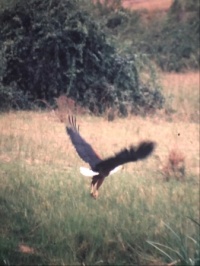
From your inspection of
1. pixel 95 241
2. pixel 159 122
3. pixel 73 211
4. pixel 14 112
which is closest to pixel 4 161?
pixel 14 112

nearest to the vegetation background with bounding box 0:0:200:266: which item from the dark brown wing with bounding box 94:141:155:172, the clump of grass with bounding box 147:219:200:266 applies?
the clump of grass with bounding box 147:219:200:266

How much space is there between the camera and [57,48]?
469 cm

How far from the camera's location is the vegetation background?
396cm

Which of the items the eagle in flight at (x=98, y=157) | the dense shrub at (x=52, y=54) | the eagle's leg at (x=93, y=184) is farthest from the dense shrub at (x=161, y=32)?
the eagle's leg at (x=93, y=184)

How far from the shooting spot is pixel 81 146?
4.23 m

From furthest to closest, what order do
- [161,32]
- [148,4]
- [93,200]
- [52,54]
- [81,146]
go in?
[161,32] → [148,4] → [52,54] → [81,146] → [93,200]

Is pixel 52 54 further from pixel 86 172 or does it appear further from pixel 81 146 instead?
pixel 86 172

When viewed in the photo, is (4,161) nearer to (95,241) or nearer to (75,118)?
(75,118)

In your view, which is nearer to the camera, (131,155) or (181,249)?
(181,249)

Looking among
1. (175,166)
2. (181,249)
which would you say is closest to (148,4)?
(175,166)

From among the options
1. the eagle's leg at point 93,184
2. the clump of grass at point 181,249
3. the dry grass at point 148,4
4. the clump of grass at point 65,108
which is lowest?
the clump of grass at point 181,249

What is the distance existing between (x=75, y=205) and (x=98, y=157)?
1.24 feet

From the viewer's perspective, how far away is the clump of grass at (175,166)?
416cm

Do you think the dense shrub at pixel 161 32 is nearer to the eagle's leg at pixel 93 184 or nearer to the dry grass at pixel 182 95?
the dry grass at pixel 182 95
